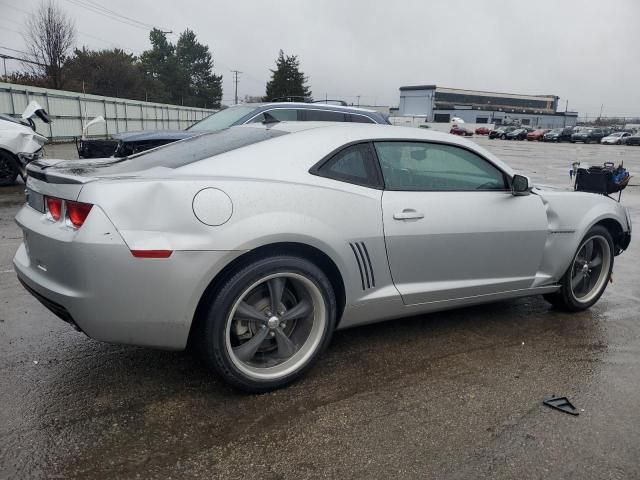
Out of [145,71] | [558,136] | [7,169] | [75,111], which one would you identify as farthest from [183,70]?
[7,169]

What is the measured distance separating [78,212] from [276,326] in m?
1.19

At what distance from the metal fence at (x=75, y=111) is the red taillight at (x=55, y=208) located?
17399 mm

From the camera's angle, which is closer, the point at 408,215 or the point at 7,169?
the point at 408,215

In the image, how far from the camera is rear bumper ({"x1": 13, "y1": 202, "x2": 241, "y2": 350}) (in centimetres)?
245

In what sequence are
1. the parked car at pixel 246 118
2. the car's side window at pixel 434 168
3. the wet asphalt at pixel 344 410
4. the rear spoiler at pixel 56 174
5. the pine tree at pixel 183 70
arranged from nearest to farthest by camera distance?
the wet asphalt at pixel 344 410
the rear spoiler at pixel 56 174
the car's side window at pixel 434 168
the parked car at pixel 246 118
the pine tree at pixel 183 70

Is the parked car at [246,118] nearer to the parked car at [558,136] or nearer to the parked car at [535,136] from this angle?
the parked car at [558,136]

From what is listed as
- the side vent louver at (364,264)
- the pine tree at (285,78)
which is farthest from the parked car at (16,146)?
the pine tree at (285,78)

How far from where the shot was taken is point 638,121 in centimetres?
11975

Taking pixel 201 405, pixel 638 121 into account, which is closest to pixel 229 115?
pixel 201 405

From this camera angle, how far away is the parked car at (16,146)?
30.5ft

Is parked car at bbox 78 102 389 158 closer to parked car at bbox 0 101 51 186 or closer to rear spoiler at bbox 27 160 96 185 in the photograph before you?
parked car at bbox 0 101 51 186

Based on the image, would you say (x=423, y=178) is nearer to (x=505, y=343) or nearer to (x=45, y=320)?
(x=505, y=343)

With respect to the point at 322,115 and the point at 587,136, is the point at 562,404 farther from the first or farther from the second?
the point at 587,136

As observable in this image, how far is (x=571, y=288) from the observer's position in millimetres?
4344
